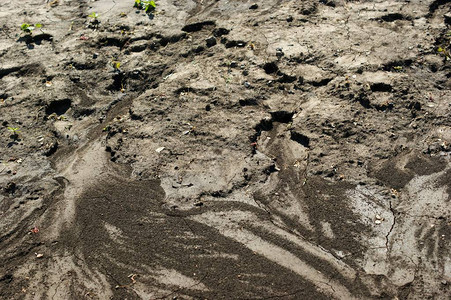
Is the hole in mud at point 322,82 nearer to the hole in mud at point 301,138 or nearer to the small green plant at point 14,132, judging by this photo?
the hole in mud at point 301,138

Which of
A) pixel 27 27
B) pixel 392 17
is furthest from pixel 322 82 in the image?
pixel 27 27

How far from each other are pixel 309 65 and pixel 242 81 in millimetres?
1074

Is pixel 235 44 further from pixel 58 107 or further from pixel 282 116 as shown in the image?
pixel 58 107

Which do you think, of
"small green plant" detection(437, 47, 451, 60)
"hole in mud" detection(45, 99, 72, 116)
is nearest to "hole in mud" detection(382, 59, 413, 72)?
"small green plant" detection(437, 47, 451, 60)

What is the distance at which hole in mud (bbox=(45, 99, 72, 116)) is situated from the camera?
6.62 meters

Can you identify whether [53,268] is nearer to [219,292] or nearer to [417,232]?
[219,292]

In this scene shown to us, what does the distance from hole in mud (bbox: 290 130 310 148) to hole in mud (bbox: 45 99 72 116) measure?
3429 millimetres

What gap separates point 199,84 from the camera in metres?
6.62

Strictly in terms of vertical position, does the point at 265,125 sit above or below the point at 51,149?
below

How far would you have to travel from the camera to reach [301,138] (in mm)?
5836

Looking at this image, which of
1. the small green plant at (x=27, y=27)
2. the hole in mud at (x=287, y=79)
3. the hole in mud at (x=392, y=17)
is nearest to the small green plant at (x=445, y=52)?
the hole in mud at (x=392, y=17)

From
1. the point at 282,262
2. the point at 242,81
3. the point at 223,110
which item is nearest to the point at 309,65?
the point at 242,81

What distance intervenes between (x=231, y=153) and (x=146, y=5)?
421 centimetres

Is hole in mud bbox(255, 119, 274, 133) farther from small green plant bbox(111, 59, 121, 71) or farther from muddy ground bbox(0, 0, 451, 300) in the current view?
small green plant bbox(111, 59, 121, 71)
